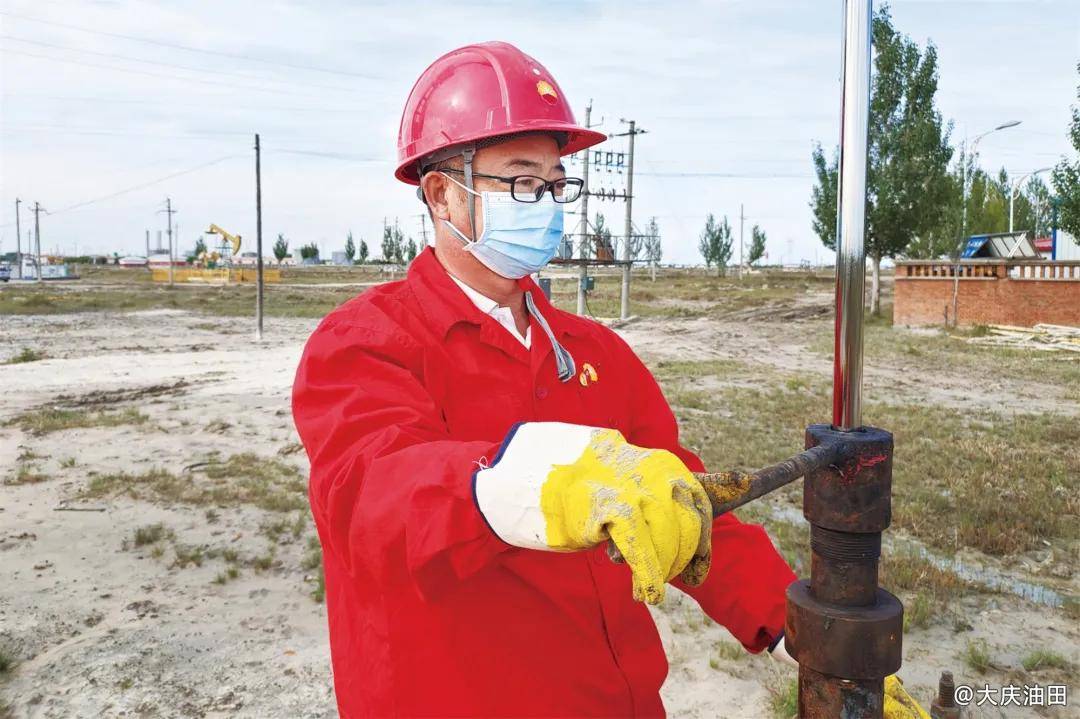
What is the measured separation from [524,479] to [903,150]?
2825 cm

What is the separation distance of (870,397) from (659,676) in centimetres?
1095

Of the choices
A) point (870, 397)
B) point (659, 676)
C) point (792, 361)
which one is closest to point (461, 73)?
point (659, 676)

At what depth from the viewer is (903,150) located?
2606cm

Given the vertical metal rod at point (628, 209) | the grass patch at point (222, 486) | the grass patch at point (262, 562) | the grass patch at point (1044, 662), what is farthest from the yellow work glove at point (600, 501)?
the vertical metal rod at point (628, 209)

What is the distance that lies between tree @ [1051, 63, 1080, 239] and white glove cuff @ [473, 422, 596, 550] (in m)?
19.8

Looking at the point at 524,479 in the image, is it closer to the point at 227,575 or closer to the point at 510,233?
the point at 510,233

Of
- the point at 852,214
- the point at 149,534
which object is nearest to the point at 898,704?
the point at 852,214

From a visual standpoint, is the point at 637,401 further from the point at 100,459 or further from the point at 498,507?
the point at 100,459

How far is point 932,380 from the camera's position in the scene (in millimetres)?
13570

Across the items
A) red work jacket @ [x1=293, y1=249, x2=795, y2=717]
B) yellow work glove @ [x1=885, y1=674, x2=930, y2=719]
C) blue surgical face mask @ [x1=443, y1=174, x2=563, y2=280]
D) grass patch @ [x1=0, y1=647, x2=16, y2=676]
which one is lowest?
grass patch @ [x1=0, y1=647, x2=16, y2=676]

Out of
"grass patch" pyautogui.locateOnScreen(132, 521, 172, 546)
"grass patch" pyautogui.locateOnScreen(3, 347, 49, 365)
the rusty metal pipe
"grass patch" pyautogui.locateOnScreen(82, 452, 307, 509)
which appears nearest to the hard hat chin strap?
the rusty metal pipe

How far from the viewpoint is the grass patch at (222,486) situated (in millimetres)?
6441

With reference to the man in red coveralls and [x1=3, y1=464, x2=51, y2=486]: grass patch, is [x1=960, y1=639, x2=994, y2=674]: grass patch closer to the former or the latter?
the man in red coveralls

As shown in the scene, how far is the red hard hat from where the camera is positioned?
5.95 feet
